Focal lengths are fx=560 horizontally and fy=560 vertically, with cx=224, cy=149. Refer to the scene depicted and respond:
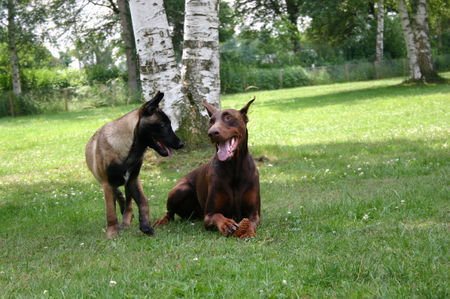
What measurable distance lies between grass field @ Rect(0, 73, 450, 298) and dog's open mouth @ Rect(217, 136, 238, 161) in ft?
2.73

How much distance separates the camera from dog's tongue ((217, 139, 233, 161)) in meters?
5.60

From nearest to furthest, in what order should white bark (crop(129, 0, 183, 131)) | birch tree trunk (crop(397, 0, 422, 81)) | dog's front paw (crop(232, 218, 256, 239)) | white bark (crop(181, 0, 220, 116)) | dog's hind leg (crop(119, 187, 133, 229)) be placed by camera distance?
dog's front paw (crop(232, 218, 256, 239)), dog's hind leg (crop(119, 187, 133, 229)), white bark (crop(129, 0, 183, 131)), white bark (crop(181, 0, 220, 116)), birch tree trunk (crop(397, 0, 422, 81))

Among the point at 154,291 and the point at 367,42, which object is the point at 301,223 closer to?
the point at 154,291

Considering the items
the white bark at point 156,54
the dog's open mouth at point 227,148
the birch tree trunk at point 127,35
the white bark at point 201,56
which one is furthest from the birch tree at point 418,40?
the dog's open mouth at point 227,148

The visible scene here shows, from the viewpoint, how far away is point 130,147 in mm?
6156

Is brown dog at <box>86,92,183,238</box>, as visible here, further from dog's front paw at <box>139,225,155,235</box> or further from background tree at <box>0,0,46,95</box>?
background tree at <box>0,0,46,95</box>

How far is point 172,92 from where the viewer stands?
11.5 m

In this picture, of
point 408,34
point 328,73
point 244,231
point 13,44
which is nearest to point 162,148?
point 244,231

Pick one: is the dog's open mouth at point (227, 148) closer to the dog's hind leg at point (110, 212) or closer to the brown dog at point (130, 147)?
the brown dog at point (130, 147)

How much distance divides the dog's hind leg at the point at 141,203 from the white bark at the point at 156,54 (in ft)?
17.0

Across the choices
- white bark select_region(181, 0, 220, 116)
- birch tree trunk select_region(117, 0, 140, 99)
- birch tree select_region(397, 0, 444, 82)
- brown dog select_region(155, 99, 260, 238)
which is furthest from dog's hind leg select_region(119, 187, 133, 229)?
birch tree trunk select_region(117, 0, 140, 99)

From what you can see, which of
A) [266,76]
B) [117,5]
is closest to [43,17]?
[117,5]

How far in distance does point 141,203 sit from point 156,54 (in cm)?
Answer: 571

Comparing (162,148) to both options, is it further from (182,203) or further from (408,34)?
(408,34)
